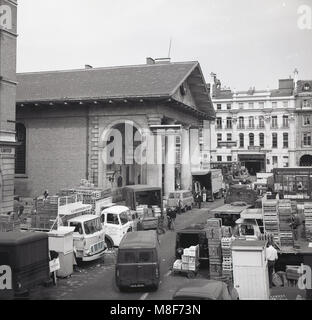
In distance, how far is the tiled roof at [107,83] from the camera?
33.0 m

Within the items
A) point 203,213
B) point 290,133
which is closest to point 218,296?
point 203,213

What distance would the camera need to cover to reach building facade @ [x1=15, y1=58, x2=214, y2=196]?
109 ft

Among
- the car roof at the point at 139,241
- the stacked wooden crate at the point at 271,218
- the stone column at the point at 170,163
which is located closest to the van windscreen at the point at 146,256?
the car roof at the point at 139,241

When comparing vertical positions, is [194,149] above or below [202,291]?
above

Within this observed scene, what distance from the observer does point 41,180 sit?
35.8 meters

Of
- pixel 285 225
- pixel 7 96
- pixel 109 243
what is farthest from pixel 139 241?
pixel 7 96

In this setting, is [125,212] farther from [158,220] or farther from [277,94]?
[277,94]

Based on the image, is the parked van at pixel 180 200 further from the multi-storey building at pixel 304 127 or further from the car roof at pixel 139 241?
the multi-storey building at pixel 304 127

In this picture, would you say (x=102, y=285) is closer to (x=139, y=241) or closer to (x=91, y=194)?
(x=139, y=241)

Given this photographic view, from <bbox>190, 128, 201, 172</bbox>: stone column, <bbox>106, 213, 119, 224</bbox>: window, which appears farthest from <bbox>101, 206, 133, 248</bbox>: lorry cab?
<bbox>190, 128, 201, 172</bbox>: stone column

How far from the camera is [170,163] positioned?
3597 cm

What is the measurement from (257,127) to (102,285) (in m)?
61.4

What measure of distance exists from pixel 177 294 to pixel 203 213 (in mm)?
23045

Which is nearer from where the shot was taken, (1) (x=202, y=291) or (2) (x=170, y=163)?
(1) (x=202, y=291)
